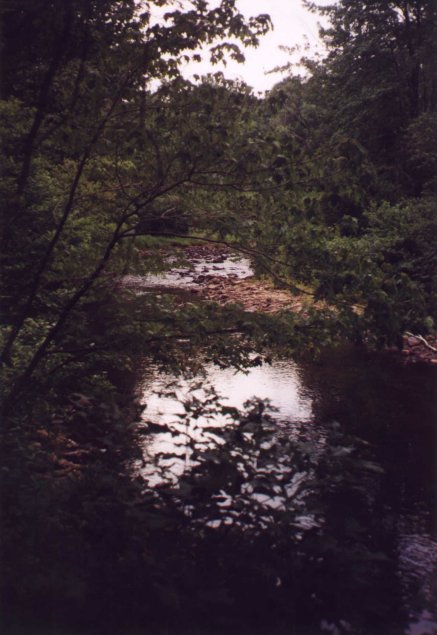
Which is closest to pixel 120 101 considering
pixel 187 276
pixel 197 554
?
pixel 197 554

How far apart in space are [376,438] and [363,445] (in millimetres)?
397

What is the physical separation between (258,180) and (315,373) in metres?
6.98

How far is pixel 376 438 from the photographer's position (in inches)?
305

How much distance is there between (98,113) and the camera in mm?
3932

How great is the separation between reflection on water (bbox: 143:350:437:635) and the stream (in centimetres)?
1

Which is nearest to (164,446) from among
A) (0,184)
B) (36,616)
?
(0,184)

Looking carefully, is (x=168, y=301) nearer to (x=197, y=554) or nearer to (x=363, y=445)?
(x=197, y=554)

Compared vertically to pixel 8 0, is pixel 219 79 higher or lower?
lower

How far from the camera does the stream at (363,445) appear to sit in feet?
13.4

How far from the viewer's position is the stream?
13.4ft

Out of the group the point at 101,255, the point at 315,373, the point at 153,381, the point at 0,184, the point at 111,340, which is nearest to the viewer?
the point at 111,340

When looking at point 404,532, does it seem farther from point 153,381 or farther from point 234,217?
point 153,381

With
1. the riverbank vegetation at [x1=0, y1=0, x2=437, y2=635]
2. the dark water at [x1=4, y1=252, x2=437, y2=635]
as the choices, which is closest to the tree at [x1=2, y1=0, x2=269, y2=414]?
the riverbank vegetation at [x1=0, y1=0, x2=437, y2=635]

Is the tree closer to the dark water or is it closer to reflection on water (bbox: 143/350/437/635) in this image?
the dark water
